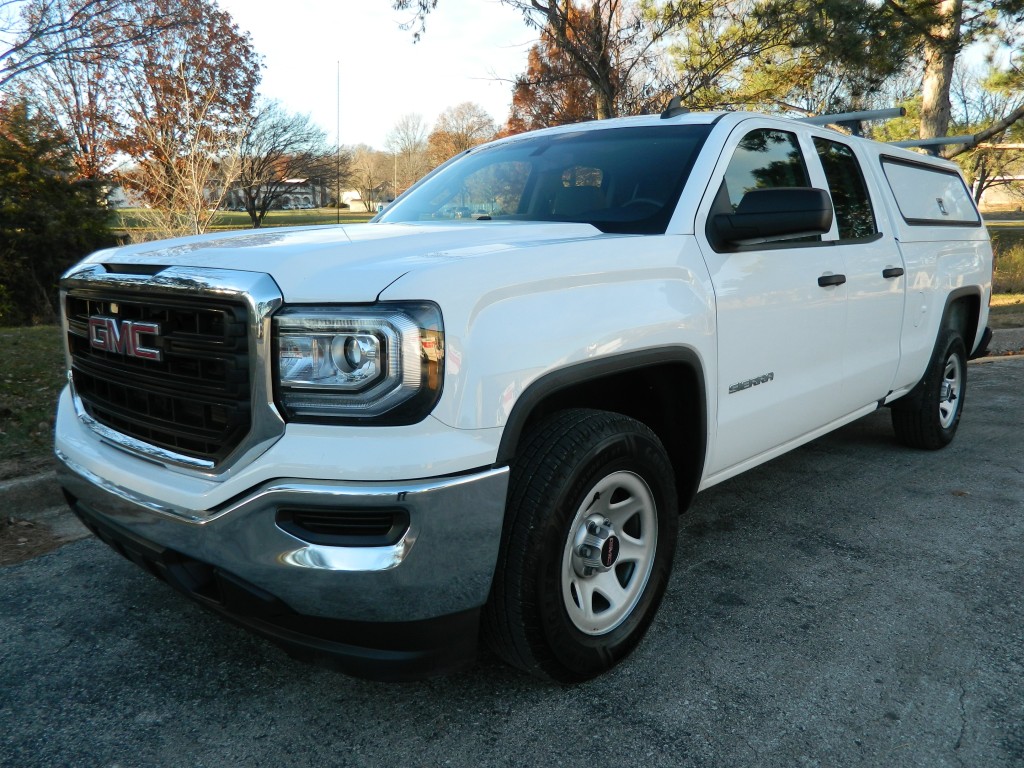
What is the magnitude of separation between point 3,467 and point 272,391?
3.12 m

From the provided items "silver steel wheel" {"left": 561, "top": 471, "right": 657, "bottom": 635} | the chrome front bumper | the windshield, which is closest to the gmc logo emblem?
the chrome front bumper

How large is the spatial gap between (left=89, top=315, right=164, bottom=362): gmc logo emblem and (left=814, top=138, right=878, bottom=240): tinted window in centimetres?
311

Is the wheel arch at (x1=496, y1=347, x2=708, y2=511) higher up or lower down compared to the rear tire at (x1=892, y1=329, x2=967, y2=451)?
higher up

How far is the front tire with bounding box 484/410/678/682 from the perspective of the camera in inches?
87.6

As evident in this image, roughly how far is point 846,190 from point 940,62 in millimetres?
9220

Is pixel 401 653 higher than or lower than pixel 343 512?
lower

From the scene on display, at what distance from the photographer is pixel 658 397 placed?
2.96 m

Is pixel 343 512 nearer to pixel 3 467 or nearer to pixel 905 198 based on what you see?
pixel 3 467

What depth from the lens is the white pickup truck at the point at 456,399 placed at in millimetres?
1988

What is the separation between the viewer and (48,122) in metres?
11.2

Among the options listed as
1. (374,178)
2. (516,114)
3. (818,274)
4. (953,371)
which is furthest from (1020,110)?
(374,178)

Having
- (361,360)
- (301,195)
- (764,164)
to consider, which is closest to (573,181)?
(764,164)

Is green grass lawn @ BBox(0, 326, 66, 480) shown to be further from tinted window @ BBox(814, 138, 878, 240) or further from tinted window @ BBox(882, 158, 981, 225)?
tinted window @ BBox(882, 158, 981, 225)

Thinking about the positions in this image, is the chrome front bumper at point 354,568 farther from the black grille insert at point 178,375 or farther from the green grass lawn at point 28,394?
the green grass lawn at point 28,394
